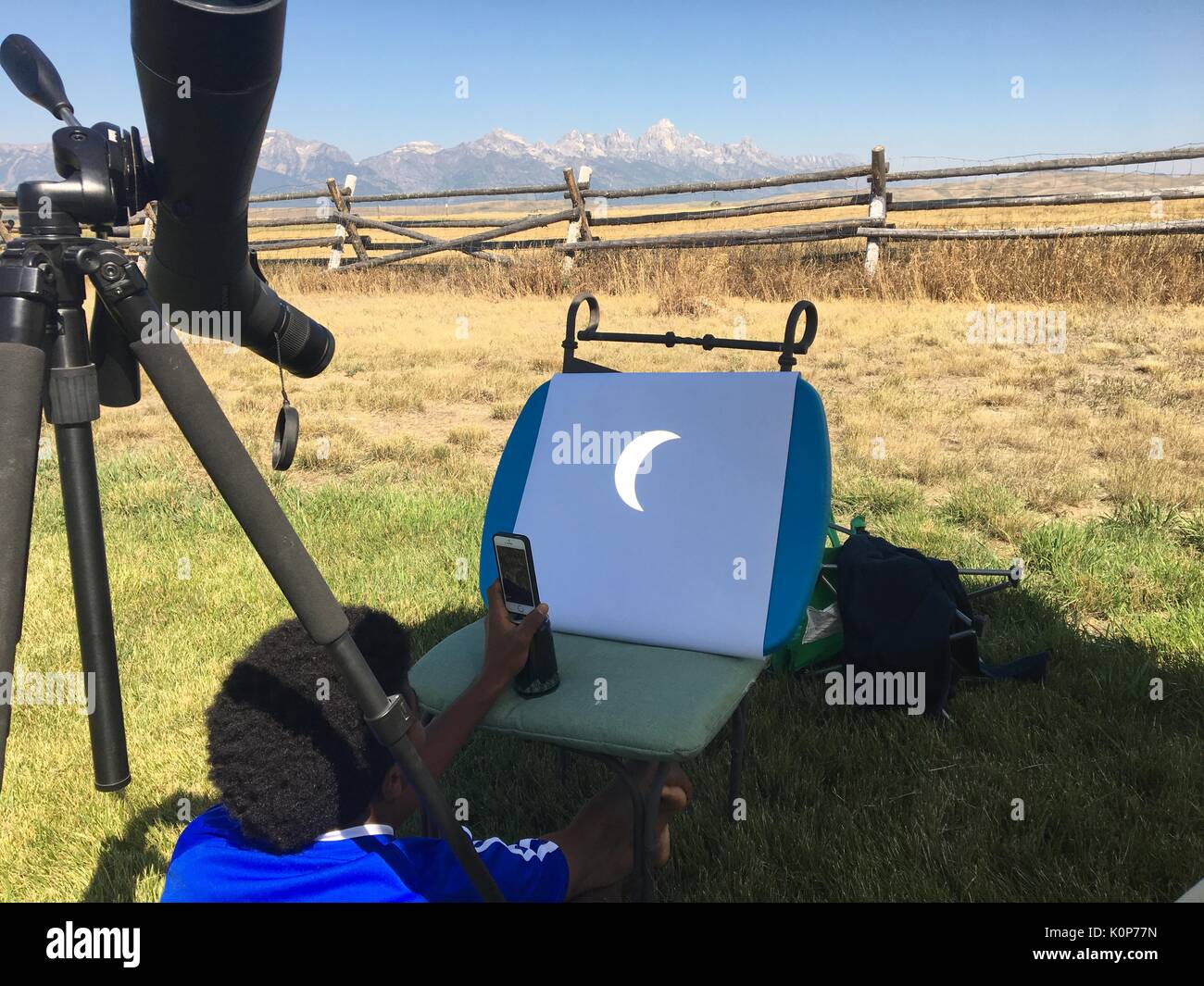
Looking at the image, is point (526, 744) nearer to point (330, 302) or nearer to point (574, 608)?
point (574, 608)

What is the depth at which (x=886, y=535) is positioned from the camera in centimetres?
390

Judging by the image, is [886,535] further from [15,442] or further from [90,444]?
[15,442]

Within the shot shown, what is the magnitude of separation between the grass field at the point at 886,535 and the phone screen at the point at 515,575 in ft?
2.39

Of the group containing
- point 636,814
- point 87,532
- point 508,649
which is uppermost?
point 87,532

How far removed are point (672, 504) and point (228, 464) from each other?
1.60 meters

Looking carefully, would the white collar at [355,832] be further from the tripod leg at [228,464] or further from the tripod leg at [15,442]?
the tripod leg at [15,442]

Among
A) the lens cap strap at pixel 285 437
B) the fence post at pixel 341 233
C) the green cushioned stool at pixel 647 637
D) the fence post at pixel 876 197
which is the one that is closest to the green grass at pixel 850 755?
the green cushioned stool at pixel 647 637

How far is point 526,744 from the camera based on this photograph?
270cm

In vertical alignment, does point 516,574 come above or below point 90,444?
below

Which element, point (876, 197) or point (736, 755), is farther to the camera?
point (876, 197)

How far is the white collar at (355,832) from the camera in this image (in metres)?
1.40

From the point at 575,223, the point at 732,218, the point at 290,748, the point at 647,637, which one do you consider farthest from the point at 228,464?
the point at 732,218
